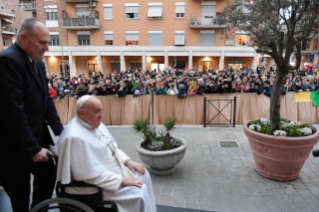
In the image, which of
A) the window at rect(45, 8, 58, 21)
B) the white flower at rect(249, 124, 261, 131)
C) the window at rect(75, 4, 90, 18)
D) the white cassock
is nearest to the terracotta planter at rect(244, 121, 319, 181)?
the white flower at rect(249, 124, 261, 131)

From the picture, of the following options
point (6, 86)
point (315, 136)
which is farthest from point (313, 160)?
point (6, 86)

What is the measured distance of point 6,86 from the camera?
182 centimetres

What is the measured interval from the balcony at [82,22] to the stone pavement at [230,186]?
76.1 ft

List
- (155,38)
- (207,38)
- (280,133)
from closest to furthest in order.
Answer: (280,133) → (207,38) → (155,38)

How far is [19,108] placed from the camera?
6.06 feet

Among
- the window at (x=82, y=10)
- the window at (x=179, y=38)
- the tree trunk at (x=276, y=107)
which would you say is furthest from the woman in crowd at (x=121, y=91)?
the window at (x=82, y=10)

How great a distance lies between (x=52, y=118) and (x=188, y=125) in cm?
588

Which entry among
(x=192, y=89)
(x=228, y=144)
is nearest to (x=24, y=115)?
(x=228, y=144)

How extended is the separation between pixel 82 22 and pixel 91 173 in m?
26.8

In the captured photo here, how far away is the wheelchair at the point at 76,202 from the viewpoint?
6.36 feet

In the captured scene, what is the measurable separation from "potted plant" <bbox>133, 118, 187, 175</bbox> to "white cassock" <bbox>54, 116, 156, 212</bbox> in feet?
5.00

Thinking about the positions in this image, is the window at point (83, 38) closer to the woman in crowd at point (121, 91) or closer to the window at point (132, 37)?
the window at point (132, 37)

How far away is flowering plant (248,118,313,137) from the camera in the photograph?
3.74 metres

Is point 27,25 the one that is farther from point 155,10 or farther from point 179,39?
point 155,10
